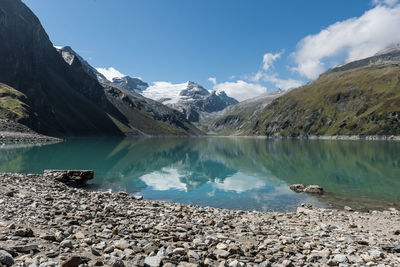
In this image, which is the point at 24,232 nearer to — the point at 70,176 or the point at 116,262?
the point at 116,262

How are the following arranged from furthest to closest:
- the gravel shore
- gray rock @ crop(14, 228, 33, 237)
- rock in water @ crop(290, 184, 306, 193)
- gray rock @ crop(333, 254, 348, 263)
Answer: rock in water @ crop(290, 184, 306, 193) < gray rock @ crop(333, 254, 348, 263) < gray rock @ crop(14, 228, 33, 237) < the gravel shore

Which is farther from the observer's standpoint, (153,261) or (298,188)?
(298,188)

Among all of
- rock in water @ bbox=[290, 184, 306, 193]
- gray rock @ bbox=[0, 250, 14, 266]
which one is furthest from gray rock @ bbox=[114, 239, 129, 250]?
rock in water @ bbox=[290, 184, 306, 193]

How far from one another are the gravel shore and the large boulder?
1418 centimetres

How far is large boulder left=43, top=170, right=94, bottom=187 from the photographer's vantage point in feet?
107

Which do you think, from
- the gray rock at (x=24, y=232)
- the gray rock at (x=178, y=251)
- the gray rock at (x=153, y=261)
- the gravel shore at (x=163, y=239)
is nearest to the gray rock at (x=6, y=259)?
the gravel shore at (x=163, y=239)

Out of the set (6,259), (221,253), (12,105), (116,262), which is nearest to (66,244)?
(6,259)

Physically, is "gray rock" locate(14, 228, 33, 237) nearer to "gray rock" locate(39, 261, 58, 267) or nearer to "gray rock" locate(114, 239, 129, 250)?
"gray rock" locate(39, 261, 58, 267)

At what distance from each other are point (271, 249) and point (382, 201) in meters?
28.5

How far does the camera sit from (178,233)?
13.4m

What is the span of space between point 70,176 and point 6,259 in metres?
29.0

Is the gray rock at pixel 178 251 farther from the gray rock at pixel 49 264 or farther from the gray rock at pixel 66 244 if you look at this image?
the gray rock at pixel 49 264

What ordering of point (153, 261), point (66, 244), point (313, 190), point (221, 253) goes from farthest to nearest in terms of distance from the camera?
point (313, 190), point (221, 253), point (66, 244), point (153, 261)

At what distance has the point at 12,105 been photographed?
507ft
